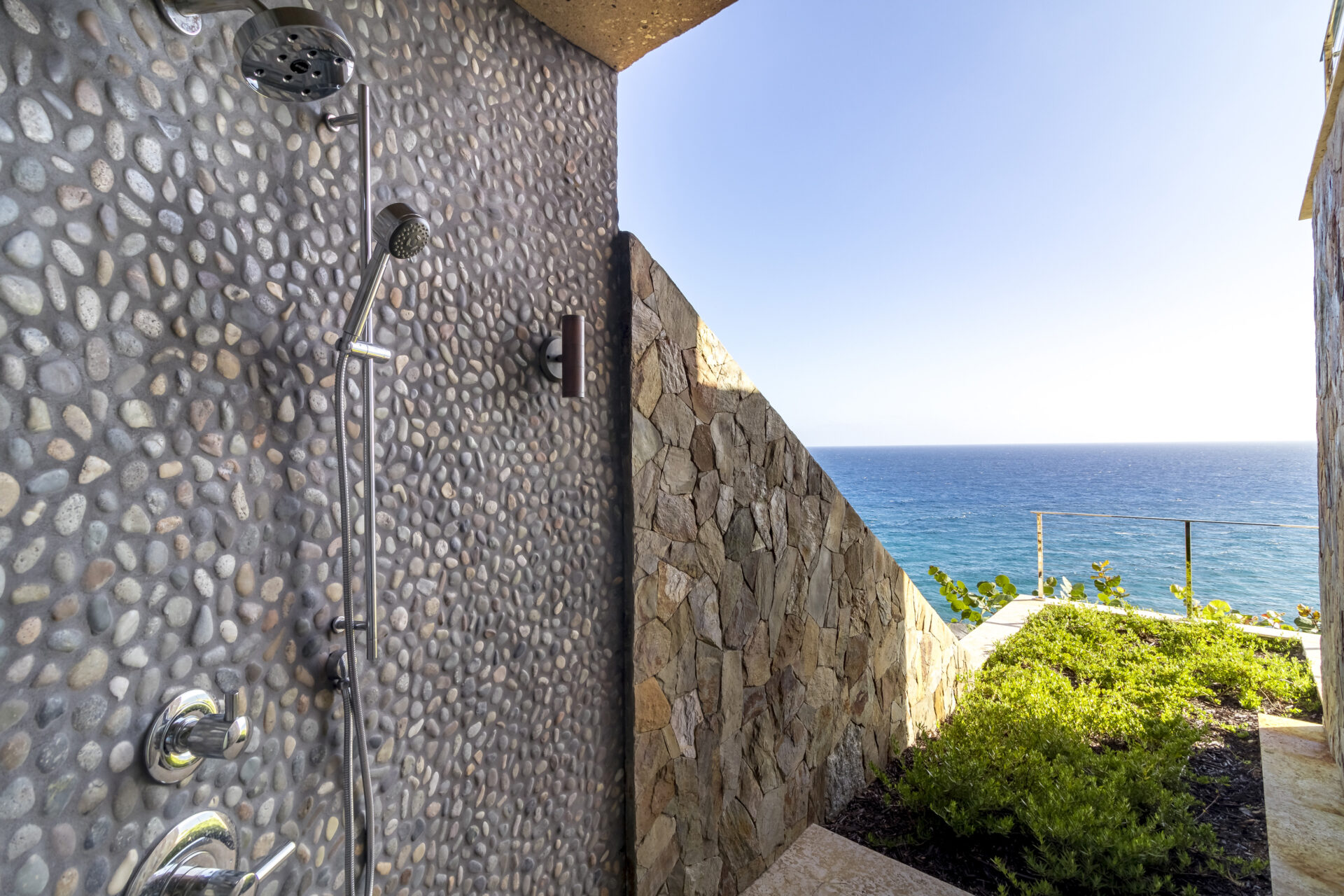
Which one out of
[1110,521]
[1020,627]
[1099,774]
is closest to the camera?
[1099,774]

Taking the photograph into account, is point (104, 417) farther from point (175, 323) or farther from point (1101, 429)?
point (1101, 429)

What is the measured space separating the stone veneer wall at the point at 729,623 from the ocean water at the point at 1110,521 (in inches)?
276

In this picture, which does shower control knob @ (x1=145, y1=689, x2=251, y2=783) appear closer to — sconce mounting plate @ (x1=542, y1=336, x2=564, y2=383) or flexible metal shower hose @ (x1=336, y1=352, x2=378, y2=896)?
flexible metal shower hose @ (x1=336, y1=352, x2=378, y2=896)

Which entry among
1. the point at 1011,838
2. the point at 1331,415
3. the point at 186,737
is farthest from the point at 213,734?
the point at 1331,415

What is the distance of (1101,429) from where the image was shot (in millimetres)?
41938

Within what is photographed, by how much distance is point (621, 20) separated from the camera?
5.72 ft

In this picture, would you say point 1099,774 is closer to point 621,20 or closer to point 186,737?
point 186,737

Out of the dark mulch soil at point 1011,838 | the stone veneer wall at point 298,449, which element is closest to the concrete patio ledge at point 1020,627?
the dark mulch soil at point 1011,838

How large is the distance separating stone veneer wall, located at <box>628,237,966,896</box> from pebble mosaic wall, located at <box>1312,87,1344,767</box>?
6.12ft

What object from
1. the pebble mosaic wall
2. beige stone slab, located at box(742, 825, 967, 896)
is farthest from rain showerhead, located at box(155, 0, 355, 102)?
the pebble mosaic wall

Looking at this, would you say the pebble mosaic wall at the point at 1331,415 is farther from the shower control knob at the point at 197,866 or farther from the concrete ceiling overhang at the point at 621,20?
the shower control knob at the point at 197,866

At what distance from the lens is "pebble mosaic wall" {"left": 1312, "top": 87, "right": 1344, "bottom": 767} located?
233 cm

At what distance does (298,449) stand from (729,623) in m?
1.61

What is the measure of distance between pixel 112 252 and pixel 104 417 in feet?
0.81
